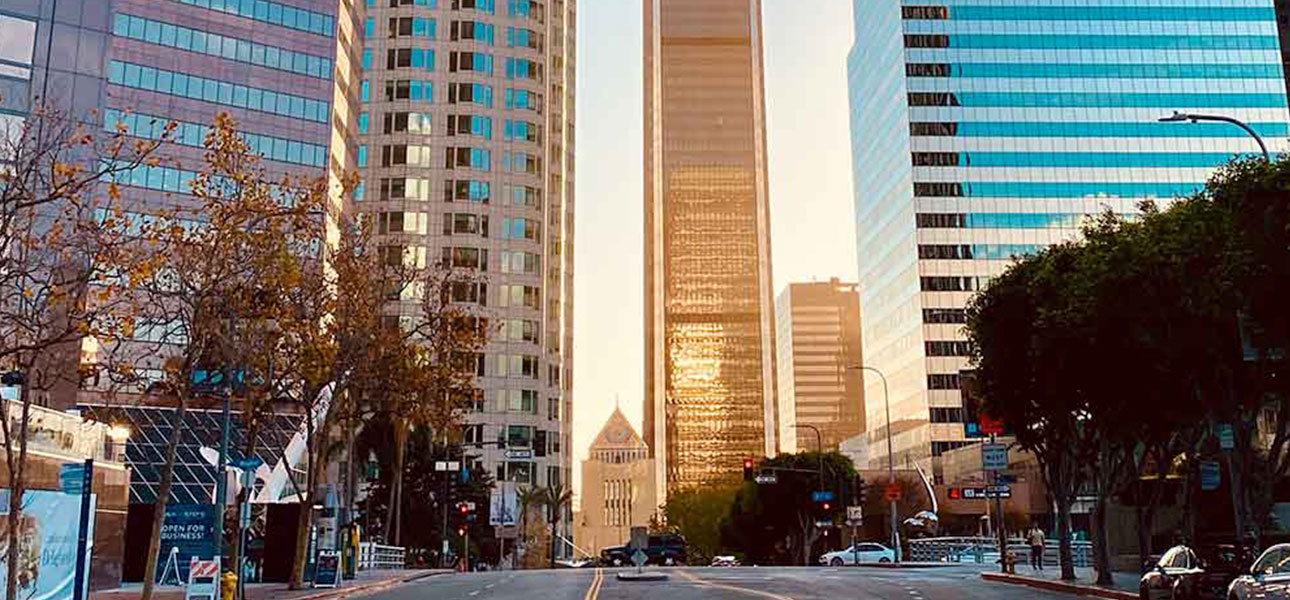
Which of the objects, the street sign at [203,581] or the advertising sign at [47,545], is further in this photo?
the advertising sign at [47,545]

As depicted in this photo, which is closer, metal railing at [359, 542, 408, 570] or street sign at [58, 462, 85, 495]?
street sign at [58, 462, 85, 495]

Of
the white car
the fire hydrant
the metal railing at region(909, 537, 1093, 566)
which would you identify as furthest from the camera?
the white car

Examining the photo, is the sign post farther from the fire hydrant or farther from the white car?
the white car

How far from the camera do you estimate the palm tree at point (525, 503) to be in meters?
113

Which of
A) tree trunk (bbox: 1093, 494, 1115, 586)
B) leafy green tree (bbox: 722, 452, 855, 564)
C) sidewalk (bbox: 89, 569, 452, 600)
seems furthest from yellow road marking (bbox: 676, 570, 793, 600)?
leafy green tree (bbox: 722, 452, 855, 564)

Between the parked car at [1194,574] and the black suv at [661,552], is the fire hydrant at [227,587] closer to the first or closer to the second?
the parked car at [1194,574]

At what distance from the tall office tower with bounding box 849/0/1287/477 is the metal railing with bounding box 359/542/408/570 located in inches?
3135

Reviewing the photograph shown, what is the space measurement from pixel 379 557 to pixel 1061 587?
38.1m

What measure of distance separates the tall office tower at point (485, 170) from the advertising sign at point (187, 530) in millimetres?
79912

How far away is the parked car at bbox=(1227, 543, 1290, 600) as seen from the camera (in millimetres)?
18203

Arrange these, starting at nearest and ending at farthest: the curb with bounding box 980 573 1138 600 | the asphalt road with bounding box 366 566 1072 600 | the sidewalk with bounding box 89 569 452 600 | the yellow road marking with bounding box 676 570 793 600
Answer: the yellow road marking with bounding box 676 570 793 600, the curb with bounding box 980 573 1138 600, the asphalt road with bounding box 366 566 1072 600, the sidewalk with bounding box 89 569 452 600

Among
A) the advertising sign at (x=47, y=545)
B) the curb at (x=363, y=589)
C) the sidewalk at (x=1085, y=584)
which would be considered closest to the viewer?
the advertising sign at (x=47, y=545)

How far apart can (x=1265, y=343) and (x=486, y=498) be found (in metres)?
78.5

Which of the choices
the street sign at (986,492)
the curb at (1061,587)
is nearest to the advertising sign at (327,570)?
the curb at (1061,587)
